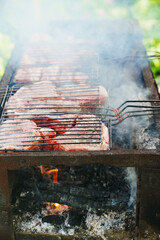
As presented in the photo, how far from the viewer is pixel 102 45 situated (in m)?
4.87

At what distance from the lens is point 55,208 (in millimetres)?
3146

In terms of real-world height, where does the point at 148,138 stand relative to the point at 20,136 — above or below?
above

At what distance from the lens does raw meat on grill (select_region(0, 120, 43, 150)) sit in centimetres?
257

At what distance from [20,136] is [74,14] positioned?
7.92 m

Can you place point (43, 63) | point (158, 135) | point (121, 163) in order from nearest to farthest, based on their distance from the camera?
point (121, 163), point (158, 135), point (43, 63)

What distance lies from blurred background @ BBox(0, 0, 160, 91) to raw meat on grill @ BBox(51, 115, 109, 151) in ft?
12.5

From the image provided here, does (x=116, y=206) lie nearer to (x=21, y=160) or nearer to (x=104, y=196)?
(x=104, y=196)

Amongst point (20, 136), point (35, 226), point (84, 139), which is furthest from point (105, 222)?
point (20, 136)

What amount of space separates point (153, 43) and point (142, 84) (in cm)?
339

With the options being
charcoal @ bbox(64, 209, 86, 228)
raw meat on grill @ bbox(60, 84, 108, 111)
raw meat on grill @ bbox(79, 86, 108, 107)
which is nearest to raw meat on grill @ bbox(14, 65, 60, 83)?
raw meat on grill @ bbox(60, 84, 108, 111)

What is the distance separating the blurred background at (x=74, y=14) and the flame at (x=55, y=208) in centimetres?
401

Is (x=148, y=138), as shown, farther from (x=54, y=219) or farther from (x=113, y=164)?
(x=54, y=219)

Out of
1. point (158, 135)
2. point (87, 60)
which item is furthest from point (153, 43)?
point (158, 135)

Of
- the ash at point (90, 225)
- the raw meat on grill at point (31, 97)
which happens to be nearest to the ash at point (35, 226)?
the ash at point (90, 225)
